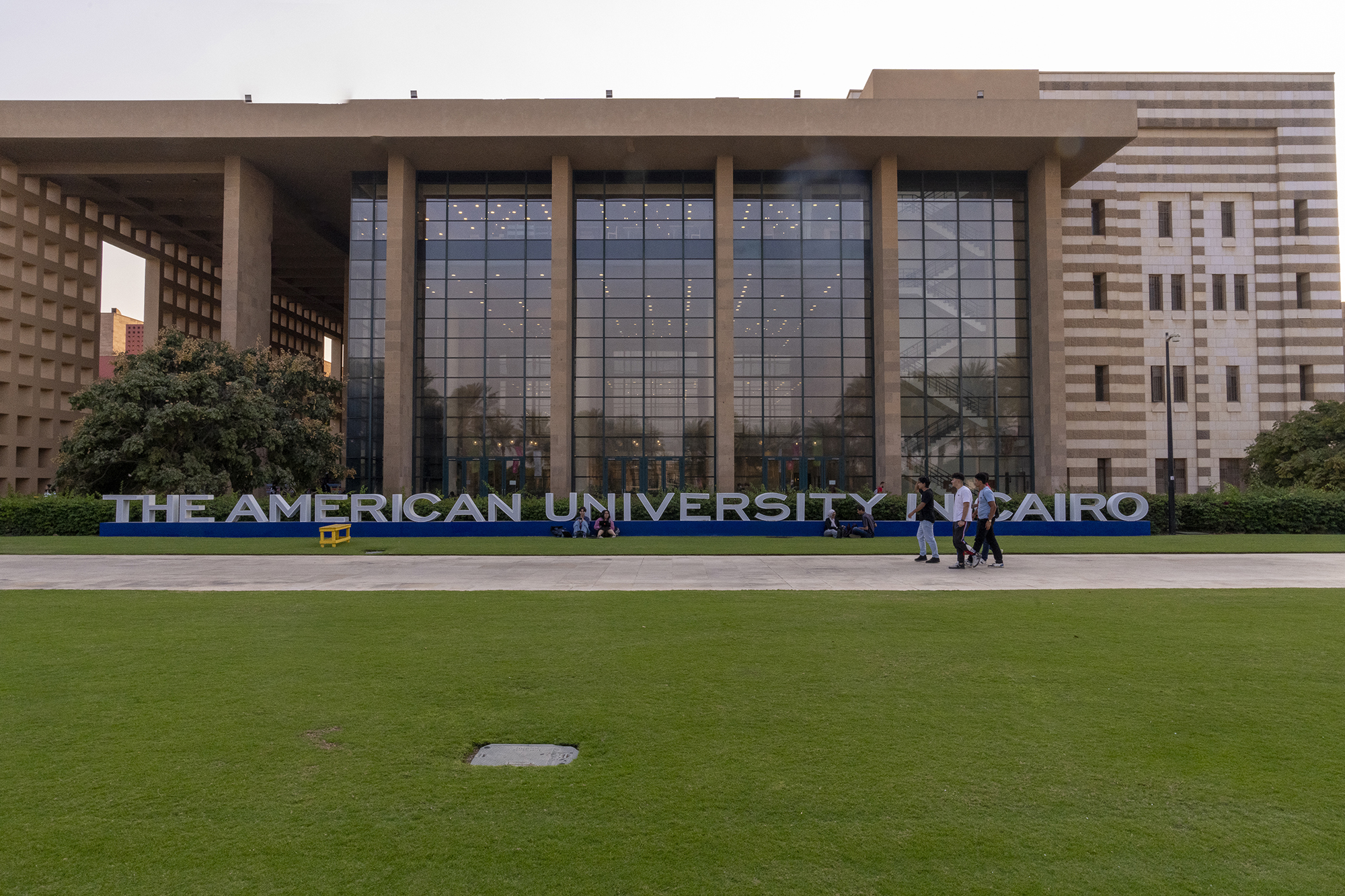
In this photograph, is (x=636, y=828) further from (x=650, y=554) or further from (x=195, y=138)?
(x=195, y=138)

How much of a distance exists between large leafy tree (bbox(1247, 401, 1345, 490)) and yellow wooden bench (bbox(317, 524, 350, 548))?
4177cm

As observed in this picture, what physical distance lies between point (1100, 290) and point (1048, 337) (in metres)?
8.76

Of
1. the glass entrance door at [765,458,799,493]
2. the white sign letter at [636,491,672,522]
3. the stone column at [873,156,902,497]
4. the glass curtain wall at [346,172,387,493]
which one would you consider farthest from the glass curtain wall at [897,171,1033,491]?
the glass curtain wall at [346,172,387,493]

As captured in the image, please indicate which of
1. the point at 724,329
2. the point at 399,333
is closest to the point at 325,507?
the point at 399,333

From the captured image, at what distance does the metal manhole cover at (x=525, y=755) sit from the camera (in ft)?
16.3

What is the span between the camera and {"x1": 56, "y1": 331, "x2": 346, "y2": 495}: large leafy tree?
3155cm

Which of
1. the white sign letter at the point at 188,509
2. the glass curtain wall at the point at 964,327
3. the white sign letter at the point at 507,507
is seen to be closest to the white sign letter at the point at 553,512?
the white sign letter at the point at 507,507

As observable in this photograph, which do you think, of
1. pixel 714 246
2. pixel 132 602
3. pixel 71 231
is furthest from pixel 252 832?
pixel 71 231

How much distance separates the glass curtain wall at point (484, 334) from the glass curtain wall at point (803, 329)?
37.1ft

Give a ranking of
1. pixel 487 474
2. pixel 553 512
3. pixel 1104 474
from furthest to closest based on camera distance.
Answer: pixel 1104 474 < pixel 487 474 < pixel 553 512

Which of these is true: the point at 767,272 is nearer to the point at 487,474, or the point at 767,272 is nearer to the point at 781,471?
the point at 781,471

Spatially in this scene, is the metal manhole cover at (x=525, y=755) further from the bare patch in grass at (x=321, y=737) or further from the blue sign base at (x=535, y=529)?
the blue sign base at (x=535, y=529)

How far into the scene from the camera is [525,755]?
16.7ft

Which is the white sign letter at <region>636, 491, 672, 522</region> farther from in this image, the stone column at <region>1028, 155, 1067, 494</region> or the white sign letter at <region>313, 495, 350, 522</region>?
the stone column at <region>1028, 155, 1067, 494</region>
